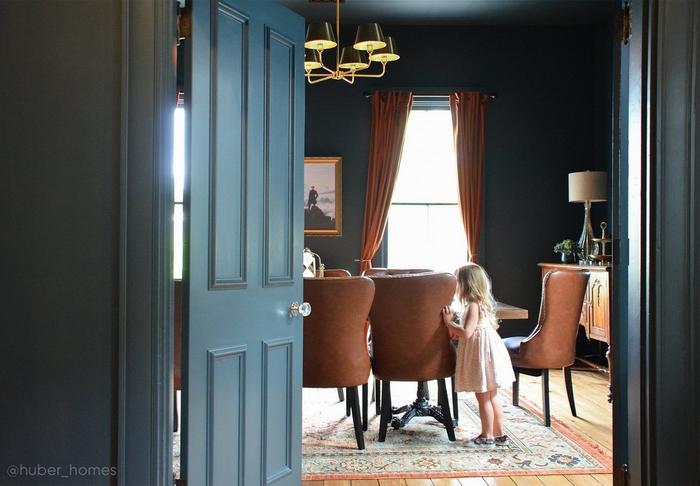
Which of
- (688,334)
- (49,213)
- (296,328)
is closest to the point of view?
(49,213)

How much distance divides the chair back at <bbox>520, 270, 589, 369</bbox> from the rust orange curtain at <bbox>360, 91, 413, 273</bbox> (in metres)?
3.00

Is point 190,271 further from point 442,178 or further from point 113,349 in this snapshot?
point 442,178

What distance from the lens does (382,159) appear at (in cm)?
738

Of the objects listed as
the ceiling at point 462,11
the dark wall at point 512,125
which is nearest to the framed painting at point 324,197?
the dark wall at point 512,125

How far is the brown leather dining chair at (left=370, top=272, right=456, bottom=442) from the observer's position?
404 centimetres

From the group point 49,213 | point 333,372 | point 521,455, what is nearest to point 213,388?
point 49,213

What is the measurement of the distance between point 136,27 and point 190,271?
0.83m

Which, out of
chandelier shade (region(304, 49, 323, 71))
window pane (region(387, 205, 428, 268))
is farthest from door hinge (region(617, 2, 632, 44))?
window pane (region(387, 205, 428, 268))

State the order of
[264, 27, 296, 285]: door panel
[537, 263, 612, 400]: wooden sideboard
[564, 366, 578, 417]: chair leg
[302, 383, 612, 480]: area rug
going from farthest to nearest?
1. [537, 263, 612, 400]: wooden sideboard
2. [564, 366, 578, 417]: chair leg
3. [302, 383, 612, 480]: area rug
4. [264, 27, 296, 285]: door panel

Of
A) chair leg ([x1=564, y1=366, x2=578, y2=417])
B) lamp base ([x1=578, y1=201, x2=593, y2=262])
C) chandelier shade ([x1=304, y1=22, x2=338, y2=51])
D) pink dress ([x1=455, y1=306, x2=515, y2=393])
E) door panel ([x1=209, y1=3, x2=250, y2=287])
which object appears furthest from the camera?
lamp base ([x1=578, y1=201, x2=593, y2=262])

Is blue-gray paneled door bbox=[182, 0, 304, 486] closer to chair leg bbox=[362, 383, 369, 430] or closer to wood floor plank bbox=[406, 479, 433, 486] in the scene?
wood floor plank bbox=[406, 479, 433, 486]

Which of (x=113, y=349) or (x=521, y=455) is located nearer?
(x=113, y=349)

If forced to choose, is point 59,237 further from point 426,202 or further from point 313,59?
point 426,202

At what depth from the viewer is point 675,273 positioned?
227 cm
